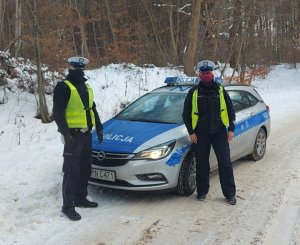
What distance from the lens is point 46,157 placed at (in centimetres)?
780

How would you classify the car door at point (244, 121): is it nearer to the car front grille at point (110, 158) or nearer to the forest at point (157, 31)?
the car front grille at point (110, 158)

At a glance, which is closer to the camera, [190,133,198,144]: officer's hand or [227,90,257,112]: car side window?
[190,133,198,144]: officer's hand

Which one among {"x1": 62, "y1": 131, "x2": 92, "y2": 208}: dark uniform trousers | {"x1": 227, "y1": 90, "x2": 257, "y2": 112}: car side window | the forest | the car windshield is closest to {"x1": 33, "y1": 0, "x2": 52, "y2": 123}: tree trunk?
the forest

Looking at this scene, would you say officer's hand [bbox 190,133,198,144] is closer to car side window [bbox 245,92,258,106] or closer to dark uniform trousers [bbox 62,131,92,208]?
dark uniform trousers [bbox 62,131,92,208]

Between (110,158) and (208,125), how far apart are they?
4.38 feet

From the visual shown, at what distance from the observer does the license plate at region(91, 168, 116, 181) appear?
566 centimetres

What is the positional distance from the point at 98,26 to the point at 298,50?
14.6 metres

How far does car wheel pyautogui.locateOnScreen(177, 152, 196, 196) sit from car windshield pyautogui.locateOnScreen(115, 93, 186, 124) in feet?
2.03

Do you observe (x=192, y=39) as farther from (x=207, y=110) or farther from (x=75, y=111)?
(x=75, y=111)

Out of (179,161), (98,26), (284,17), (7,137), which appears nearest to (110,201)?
(179,161)

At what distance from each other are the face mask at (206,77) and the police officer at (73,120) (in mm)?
1448

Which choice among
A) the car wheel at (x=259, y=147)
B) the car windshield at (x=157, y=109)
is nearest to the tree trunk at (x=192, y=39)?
the car wheel at (x=259, y=147)

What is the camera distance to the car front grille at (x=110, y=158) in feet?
18.4

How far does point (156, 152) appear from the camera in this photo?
18.6 feet
